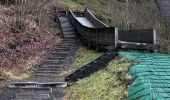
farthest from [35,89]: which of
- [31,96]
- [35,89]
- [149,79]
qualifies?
[149,79]

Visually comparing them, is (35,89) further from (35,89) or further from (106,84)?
(106,84)

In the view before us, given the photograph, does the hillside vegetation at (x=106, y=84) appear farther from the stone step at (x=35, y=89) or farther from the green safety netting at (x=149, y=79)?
the stone step at (x=35, y=89)

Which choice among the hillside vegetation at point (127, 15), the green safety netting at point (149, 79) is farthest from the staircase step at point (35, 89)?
the hillside vegetation at point (127, 15)

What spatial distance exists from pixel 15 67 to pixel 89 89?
5016mm

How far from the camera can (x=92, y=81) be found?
13578mm

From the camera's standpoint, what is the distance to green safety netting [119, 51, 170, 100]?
9805 mm

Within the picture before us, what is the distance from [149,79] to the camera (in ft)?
35.3

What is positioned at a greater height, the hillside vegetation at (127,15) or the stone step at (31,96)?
the hillside vegetation at (127,15)

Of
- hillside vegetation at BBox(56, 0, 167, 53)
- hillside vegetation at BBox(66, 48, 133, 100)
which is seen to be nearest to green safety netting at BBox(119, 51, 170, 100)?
hillside vegetation at BBox(66, 48, 133, 100)

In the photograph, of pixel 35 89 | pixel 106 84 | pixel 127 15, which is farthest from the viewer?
pixel 127 15

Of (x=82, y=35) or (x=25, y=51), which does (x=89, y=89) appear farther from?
(x=82, y=35)

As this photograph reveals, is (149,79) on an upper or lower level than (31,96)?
upper

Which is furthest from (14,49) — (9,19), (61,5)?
(61,5)

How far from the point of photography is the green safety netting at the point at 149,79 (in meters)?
9.80
